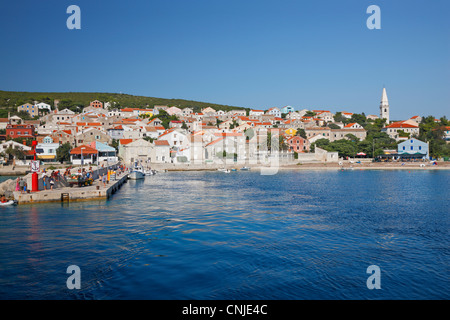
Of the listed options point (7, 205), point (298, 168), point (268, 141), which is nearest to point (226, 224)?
point (7, 205)

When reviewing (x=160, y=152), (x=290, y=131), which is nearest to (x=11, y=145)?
(x=160, y=152)

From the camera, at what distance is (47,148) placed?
66250mm

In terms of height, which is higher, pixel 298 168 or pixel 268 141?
pixel 268 141

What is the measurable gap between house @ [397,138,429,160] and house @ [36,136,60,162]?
75986 mm

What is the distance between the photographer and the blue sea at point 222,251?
10055mm

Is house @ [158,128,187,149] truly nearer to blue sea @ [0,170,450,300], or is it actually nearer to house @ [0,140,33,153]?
house @ [0,140,33,153]

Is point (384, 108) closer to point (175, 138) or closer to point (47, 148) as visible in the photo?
point (175, 138)

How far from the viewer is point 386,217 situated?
70.2 ft

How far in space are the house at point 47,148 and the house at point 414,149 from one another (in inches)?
2992

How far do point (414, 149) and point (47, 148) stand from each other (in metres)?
81.9

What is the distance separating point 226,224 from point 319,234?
16.5 feet

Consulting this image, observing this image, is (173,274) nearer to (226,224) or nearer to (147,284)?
(147,284)

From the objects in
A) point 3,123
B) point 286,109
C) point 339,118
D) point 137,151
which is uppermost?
point 286,109

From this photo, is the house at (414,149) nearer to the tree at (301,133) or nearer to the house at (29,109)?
the tree at (301,133)
